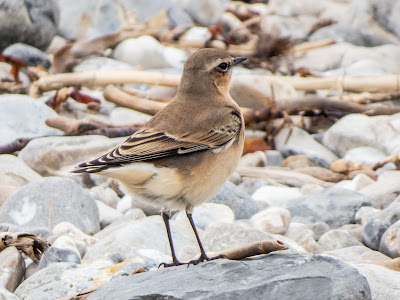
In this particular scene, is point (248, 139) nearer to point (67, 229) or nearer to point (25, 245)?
point (67, 229)

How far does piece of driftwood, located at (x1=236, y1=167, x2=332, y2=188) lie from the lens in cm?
856

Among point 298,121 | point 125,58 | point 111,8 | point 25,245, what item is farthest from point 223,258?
point 111,8

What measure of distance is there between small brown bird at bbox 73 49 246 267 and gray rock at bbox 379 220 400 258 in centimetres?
143

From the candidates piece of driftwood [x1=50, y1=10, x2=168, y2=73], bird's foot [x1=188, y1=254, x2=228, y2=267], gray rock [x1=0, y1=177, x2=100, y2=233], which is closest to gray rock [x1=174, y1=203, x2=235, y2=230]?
gray rock [x1=0, y1=177, x2=100, y2=233]

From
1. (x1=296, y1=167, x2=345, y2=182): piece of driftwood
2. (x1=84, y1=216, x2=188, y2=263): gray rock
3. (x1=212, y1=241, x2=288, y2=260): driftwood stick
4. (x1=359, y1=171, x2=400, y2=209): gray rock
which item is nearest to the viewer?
(x1=212, y1=241, x2=288, y2=260): driftwood stick

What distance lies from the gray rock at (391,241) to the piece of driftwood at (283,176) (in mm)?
2364

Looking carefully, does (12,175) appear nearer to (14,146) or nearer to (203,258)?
(14,146)

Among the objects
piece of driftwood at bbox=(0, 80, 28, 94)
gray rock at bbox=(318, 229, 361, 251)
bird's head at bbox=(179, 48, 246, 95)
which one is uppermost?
bird's head at bbox=(179, 48, 246, 95)

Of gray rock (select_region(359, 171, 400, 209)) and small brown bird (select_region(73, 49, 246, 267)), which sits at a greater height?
small brown bird (select_region(73, 49, 246, 267))

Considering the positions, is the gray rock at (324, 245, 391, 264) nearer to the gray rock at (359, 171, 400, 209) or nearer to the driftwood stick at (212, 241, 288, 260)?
the driftwood stick at (212, 241, 288, 260)

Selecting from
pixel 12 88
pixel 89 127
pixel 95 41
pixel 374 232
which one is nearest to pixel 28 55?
pixel 95 41

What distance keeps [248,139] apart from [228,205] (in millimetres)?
2258

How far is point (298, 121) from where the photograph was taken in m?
10.4

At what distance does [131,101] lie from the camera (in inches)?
403
